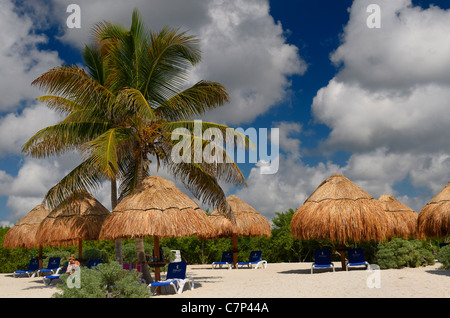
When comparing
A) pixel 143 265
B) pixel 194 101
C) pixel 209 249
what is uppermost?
pixel 194 101

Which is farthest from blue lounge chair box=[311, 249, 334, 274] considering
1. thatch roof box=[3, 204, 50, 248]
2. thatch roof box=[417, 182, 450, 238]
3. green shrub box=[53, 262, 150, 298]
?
thatch roof box=[3, 204, 50, 248]

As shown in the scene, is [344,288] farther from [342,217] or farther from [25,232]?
[25,232]

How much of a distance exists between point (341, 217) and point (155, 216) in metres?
5.82

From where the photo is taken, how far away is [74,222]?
13.0 m

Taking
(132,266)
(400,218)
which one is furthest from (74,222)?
(400,218)

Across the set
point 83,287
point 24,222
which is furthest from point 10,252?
point 83,287

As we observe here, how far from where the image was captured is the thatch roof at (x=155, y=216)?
9887 millimetres

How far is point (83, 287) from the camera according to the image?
8.22 metres

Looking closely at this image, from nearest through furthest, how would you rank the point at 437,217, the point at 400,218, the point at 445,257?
the point at 445,257 < the point at 437,217 < the point at 400,218

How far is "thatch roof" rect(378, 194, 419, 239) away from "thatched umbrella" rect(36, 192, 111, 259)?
10.9m

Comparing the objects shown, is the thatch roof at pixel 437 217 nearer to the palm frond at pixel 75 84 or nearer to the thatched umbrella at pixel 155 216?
the thatched umbrella at pixel 155 216

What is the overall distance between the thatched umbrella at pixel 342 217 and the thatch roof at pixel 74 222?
20.1 feet

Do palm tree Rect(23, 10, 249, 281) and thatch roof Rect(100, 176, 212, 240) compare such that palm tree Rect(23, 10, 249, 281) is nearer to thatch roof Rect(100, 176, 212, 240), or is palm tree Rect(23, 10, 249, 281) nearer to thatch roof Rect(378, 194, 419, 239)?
thatch roof Rect(100, 176, 212, 240)
